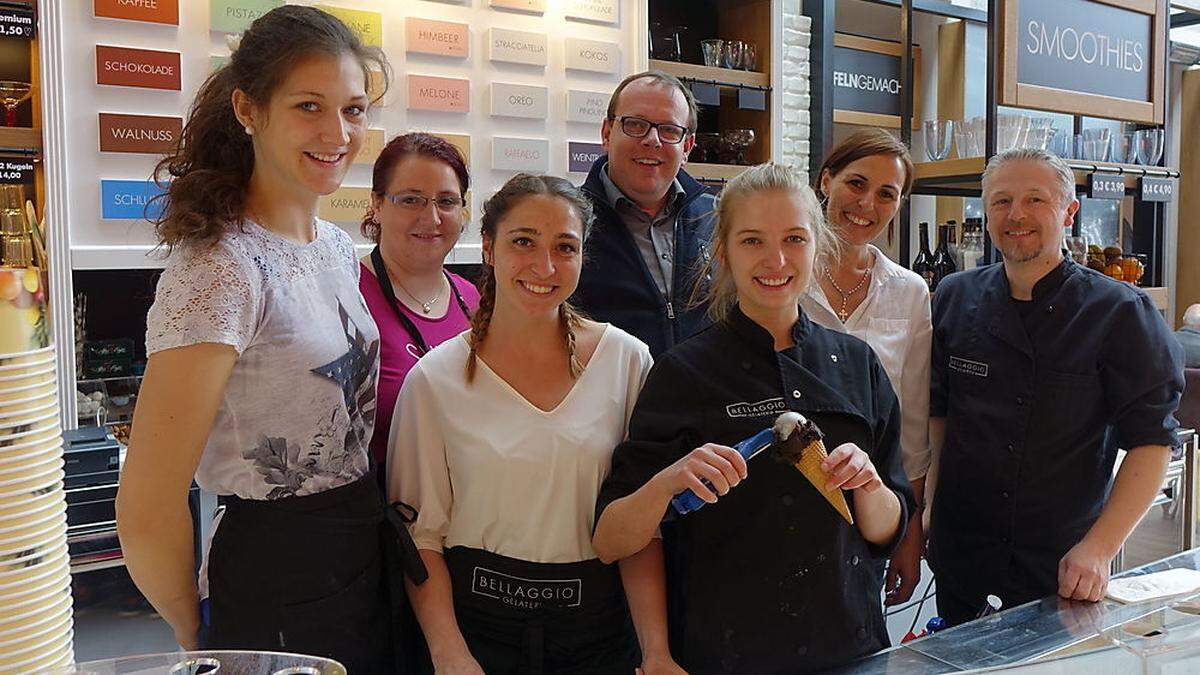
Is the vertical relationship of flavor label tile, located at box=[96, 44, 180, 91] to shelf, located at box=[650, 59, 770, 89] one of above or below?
below

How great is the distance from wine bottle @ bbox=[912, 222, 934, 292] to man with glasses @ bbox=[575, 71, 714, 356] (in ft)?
8.16

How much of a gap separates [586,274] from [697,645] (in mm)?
958

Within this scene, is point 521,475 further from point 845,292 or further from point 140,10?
point 140,10

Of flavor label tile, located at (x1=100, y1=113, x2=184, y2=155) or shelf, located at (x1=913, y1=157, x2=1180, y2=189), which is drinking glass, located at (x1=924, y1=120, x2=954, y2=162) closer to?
shelf, located at (x1=913, y1=157, x2=1180, y2=189)

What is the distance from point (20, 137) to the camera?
2977mm

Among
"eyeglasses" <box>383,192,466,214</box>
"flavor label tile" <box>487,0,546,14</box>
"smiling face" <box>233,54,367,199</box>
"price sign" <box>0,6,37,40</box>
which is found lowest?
Answer: "eyeglasses" <box>383,192,466,214</box>

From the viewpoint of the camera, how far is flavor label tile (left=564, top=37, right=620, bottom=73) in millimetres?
4078

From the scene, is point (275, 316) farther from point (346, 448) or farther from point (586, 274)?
point (586, 274)

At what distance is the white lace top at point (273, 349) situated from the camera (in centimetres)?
135

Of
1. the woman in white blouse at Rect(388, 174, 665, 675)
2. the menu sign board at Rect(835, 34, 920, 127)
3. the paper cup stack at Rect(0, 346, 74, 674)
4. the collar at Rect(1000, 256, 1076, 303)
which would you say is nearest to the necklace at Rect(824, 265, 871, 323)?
the collar at Rect(1000, 256, 1076, 303)

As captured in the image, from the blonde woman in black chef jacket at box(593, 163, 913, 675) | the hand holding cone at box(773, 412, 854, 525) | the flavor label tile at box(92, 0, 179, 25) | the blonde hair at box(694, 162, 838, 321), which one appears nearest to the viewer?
the hand holding cone at box(773, 412, 854, 525)

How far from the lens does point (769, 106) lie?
455 centimetres

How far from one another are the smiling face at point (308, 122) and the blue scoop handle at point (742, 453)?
0.71m

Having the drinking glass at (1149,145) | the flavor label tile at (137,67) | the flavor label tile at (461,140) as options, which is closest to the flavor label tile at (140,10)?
the flavor label tile at (137,67)
